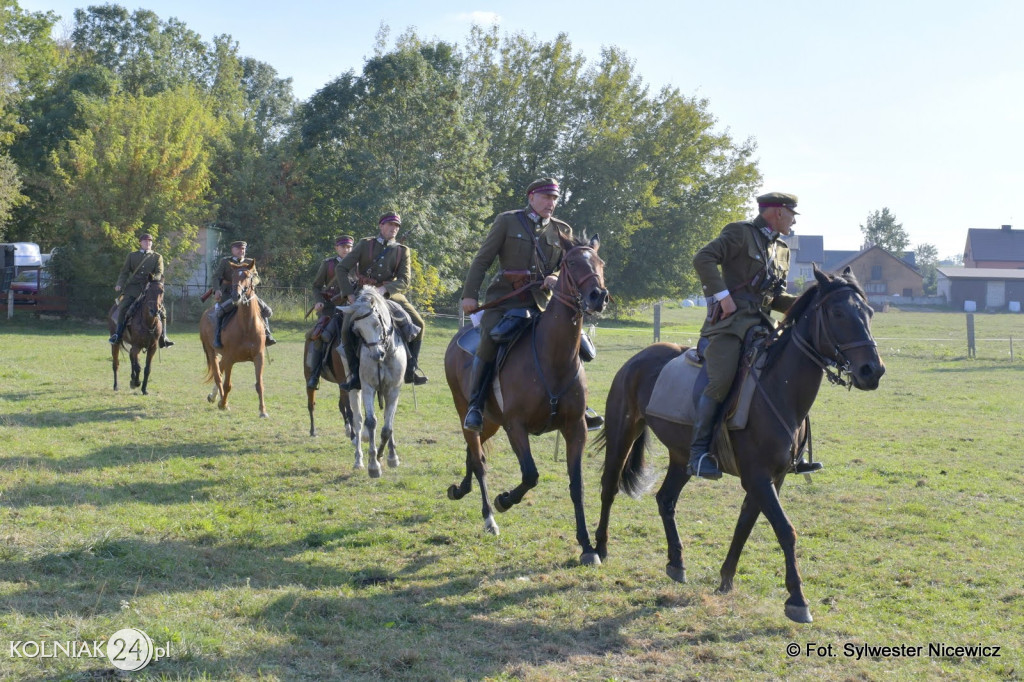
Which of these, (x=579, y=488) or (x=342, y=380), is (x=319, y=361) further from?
(x=579, y=488)

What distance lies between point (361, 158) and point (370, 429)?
94.8 feet

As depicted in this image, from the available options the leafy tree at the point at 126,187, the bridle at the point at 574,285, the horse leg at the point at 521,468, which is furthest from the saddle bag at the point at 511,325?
the leafy tree at the point at 126,187

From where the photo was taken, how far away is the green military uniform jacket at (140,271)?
1694 centimetres

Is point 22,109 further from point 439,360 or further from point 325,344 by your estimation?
point 325,344

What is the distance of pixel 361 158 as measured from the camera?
123ft

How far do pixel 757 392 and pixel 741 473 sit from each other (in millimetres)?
592

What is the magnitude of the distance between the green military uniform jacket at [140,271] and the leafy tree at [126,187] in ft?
56.7

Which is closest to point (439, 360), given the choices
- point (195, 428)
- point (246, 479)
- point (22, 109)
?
point (195, 428)

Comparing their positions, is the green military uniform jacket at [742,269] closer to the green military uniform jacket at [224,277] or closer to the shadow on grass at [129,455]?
the shadow on grass at [129,455]

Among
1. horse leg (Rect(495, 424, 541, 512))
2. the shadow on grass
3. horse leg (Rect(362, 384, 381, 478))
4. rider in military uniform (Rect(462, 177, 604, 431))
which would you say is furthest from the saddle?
the shadow on grass

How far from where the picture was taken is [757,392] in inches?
245

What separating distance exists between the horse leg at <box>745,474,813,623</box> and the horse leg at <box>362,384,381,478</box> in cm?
513

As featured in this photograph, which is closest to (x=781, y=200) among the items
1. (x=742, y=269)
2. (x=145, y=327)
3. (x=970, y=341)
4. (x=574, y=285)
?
(x=742, y=269)

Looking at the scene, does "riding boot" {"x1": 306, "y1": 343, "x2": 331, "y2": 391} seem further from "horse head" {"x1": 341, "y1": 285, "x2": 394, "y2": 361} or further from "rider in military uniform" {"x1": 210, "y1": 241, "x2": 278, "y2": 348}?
"rider in military uniform" {"x1": 210, "y1": 241, "x2": 278, "y2": 348}
